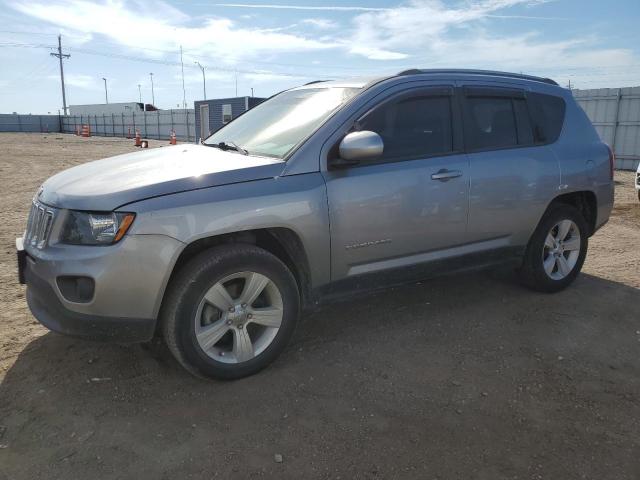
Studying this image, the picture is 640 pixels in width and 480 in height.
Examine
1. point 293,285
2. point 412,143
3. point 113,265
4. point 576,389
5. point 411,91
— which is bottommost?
point 576,389

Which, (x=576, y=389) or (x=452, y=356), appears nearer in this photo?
(x=576, y=389)

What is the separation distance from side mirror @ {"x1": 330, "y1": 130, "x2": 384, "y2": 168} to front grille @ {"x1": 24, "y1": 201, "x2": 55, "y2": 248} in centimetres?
172

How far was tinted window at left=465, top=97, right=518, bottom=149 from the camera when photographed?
4047mm

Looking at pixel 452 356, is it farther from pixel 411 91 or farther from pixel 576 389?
pixel 411 91

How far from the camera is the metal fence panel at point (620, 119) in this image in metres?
17.1

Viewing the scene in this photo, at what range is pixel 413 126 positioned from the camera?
3770 mm

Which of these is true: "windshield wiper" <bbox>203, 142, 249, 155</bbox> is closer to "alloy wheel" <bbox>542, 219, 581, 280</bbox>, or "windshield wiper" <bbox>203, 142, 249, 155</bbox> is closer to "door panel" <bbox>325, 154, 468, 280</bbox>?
"door panel" <bbox>325, 154, 468, 280</bbox>

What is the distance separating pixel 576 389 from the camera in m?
3.18

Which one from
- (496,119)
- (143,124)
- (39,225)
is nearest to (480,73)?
(496,119)

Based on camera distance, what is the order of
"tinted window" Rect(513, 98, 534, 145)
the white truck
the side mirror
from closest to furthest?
the side mirror
"tinted window" Rect(513, 98, 534, 145)
the white truck

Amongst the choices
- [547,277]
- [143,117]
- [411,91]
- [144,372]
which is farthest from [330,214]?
[143,117]

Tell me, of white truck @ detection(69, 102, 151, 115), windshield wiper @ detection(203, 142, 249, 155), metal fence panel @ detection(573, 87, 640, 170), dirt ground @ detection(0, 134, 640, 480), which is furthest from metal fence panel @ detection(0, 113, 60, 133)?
windshield wiper @ detection(203, 142, 249, 155)

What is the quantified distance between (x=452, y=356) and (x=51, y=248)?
2584 mm

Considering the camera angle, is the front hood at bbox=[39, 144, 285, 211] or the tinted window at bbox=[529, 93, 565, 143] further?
the tinted window at bbox=[529, 93, 565, 143]
